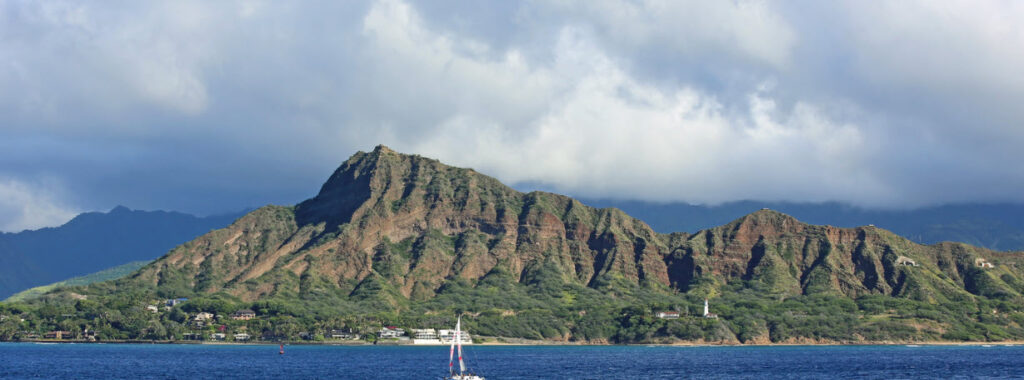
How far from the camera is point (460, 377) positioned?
641ft

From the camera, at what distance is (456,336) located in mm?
196500

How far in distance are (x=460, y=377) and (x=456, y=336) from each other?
25.6 feet
